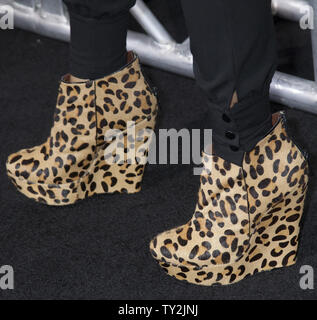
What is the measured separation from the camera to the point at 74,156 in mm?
1267

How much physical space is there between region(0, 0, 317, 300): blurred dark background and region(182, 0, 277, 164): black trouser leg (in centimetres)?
27

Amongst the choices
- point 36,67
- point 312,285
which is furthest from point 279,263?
point 36,67

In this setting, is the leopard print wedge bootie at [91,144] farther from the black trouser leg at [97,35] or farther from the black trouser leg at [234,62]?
the black trouser leg at [234,62]

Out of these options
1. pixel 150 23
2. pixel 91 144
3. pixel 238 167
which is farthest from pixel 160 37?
pixel 238 167

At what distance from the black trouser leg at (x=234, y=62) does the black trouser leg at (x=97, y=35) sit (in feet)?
0.81

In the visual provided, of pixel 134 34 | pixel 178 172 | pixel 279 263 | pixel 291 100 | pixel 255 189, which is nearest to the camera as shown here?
pixel 255 189

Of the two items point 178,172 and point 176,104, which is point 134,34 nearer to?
point 176,104

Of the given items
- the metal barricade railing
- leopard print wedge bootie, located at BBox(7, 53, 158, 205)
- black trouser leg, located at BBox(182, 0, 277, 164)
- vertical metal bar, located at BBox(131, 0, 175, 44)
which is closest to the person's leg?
black trouser leg, located at BBox(182, 0, 277, 164)

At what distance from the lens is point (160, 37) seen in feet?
5.49

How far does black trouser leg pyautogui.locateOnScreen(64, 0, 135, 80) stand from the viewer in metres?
1.14

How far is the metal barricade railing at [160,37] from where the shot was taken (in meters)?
1.52

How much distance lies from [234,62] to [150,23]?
30.6 inches

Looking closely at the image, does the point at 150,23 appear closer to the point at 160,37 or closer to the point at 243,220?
the point at 160,37
